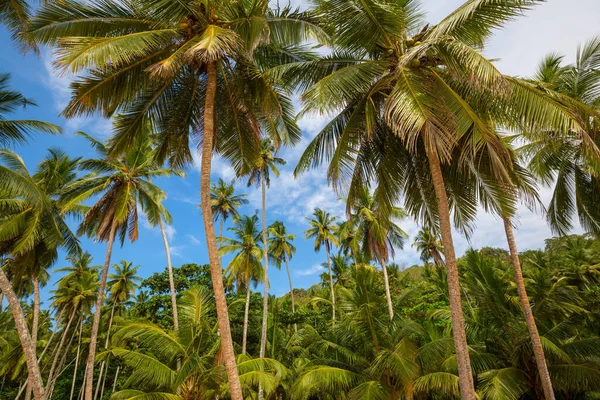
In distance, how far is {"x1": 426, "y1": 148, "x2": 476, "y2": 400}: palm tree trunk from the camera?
6125 mm

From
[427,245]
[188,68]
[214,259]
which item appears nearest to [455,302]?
[214,259]

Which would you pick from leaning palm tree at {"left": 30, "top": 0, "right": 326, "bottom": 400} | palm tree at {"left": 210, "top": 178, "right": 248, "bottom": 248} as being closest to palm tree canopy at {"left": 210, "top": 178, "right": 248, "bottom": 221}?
palm tree at {"left": 210, "top": 178, "right": 248, "bottom": 248}

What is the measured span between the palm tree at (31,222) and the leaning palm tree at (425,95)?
343 inches

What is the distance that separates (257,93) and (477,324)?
31.3 feet

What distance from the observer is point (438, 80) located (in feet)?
25.0

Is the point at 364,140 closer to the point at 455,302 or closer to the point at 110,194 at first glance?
the point at 455,302

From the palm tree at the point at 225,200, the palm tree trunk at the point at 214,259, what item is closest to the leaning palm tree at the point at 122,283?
the palm tree at the point at 225,200

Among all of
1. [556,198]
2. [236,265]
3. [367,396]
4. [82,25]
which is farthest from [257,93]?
[236,265]

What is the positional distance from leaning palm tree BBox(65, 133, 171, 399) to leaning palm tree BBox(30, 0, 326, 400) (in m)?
6.54

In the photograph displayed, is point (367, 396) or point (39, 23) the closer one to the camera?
point (39, 23)

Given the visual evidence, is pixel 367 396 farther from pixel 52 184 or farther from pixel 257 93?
pixel 52 184

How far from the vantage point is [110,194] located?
16391mm

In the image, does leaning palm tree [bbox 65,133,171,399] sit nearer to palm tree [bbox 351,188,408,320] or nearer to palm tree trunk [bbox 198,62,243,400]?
palm tree trunk [bbox 198,62,243,400]

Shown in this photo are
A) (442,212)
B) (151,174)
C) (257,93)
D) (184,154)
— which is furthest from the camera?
(151,174)
